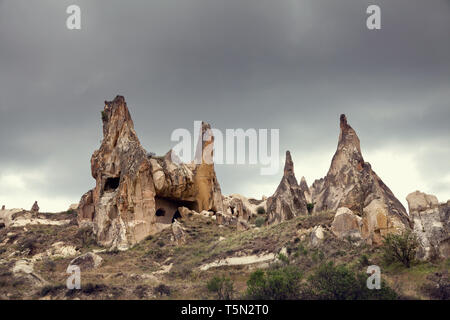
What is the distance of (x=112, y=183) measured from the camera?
4934 centimetres

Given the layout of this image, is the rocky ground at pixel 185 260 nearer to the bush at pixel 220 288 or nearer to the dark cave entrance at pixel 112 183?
the bush at pixel 220 288

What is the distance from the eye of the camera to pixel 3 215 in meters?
65.8

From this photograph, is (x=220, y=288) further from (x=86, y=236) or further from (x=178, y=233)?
(x=86, y=236)

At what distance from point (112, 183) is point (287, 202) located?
19.9m

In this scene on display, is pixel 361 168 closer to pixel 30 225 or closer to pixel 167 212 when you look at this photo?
pixel 167 212

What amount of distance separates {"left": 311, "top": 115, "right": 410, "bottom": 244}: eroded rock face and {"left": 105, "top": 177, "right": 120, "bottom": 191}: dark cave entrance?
22.9 meters

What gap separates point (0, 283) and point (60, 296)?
544 centimetres

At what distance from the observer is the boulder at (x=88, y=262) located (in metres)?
35.0

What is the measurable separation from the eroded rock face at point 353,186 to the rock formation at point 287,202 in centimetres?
271

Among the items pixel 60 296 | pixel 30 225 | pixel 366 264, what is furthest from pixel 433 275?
pixel 30 225

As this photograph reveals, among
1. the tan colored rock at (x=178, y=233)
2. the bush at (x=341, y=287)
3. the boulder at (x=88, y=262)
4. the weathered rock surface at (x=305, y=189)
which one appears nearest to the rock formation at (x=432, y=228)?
the bush at (x=341, y=287)

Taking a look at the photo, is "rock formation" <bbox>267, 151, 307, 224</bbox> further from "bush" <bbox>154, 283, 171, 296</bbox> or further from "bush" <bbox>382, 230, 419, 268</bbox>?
"bush" <bbox>154, 283, 171, 296</bbox>

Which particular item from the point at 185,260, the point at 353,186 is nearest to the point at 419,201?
the point at 353,186

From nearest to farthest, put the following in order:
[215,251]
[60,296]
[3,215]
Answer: [60,296], [215,251], [3,215]
